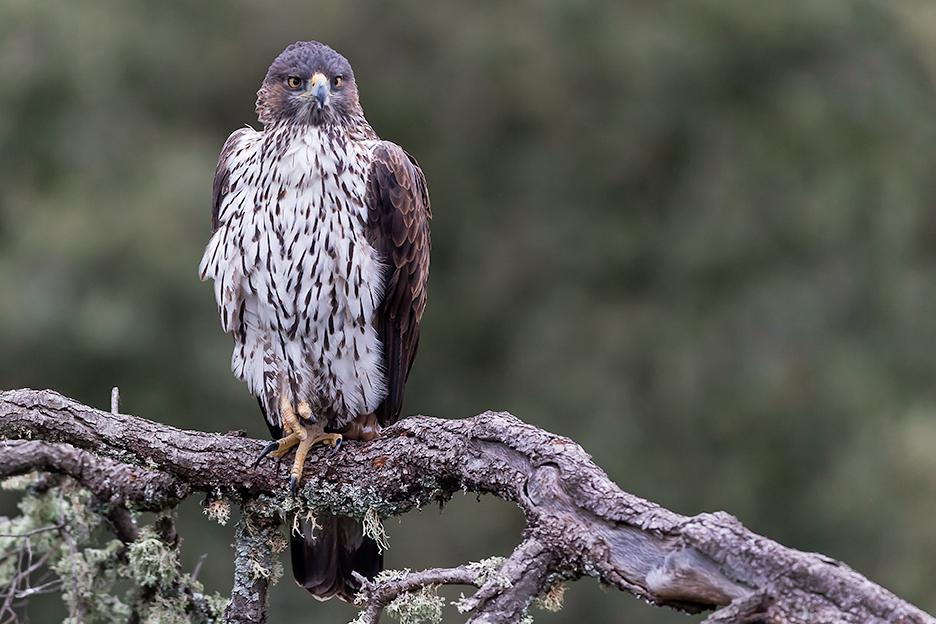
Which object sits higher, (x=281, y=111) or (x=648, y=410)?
(x=648, y=410)

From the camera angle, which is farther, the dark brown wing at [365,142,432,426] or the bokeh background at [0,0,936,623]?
the bokeh background at [0,0,936,623]

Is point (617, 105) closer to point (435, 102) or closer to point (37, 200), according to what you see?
point (435, 102)

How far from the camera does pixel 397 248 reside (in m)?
4.89

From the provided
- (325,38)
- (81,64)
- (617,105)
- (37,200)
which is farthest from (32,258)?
(617,105)

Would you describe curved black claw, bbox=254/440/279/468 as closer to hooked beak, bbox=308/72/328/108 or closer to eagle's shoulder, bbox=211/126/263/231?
eagle's shoulder, bbox=211/126/263/231

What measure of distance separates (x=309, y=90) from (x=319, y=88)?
0.08 meters

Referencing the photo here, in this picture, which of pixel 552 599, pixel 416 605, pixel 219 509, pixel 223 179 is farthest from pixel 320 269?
pixel 552 599

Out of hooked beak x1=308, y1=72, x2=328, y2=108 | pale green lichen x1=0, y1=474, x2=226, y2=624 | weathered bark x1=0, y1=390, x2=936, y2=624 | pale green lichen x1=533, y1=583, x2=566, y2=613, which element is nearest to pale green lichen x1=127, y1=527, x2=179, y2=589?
pale green lichen x1=0, y1=474, x2=226, y2=624

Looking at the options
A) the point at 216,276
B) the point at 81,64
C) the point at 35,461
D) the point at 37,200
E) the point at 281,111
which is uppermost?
the point at 81,64

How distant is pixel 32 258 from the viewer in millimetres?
9672

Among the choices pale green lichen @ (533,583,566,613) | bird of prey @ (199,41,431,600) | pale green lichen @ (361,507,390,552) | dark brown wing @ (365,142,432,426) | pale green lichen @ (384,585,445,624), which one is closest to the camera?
pale green lichen @ (533,583,566,613)

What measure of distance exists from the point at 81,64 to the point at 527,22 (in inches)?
133

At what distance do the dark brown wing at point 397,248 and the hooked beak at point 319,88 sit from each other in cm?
25

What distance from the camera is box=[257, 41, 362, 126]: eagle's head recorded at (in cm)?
492
